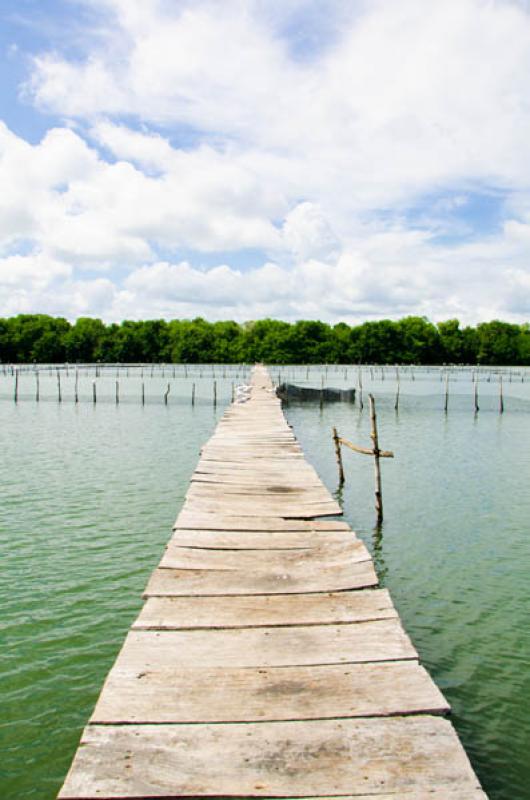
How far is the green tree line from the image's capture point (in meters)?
140

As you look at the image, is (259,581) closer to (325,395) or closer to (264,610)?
(264,610)

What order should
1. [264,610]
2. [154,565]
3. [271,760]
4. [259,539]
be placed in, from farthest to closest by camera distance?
[154,565], [259,539], [264,610], [271,760]

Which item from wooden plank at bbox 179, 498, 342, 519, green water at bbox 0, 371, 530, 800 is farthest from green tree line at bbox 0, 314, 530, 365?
wooden plank at bbox 179, 498, 342, 519

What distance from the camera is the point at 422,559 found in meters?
10.7

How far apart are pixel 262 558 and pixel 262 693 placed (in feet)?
8.46

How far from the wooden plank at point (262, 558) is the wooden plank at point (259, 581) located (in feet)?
0.38

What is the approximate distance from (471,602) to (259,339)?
138354 mm

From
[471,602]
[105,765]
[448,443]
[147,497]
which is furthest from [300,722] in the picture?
[448,443]

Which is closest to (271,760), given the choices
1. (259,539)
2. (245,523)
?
(259,539)

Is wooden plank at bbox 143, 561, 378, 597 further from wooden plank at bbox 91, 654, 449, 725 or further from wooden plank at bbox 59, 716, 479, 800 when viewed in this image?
wooden plank at bbox 59, 716, 479, 800

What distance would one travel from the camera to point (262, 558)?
6.47m

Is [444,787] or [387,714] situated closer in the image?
[444,787]

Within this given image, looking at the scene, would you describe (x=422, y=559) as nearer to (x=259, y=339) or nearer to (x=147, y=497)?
(x=147, y=497)

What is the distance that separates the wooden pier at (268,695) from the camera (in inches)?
124
